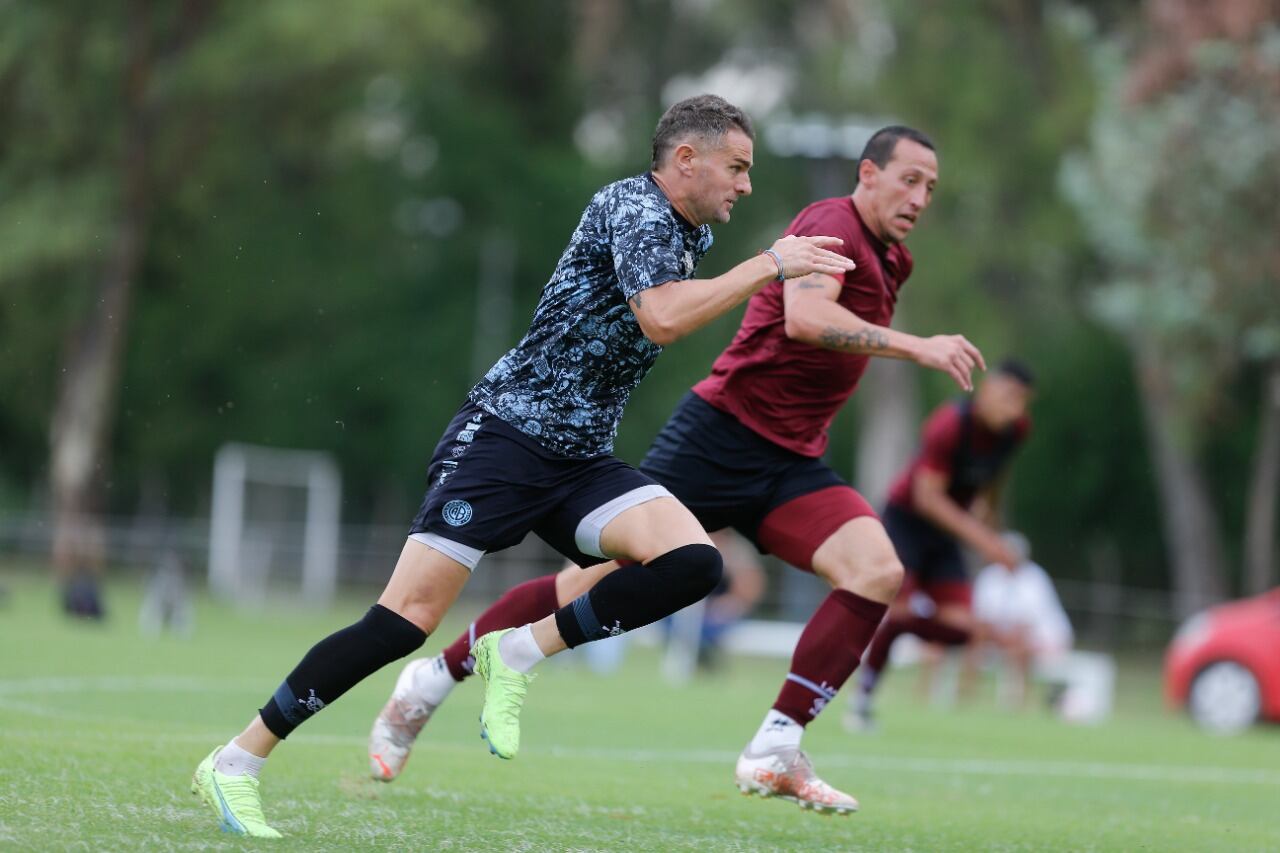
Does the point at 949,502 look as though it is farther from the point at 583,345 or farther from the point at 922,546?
the point at 583,345

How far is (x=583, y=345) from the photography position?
19.1 feet

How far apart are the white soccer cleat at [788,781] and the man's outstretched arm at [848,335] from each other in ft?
4.78

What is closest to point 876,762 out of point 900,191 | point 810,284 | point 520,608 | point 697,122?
point 520,608

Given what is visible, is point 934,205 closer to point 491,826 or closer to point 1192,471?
point 1192,471

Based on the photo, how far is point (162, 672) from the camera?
13156mm

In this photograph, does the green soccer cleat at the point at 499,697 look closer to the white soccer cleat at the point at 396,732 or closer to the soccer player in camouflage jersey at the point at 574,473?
the soccer player in camouflage jersey at the point at 574,473

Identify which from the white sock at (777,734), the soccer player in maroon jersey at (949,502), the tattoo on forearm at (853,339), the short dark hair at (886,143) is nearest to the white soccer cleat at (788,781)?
the white sock at (777,734)

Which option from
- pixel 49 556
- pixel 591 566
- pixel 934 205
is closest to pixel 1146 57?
pixel 934 205

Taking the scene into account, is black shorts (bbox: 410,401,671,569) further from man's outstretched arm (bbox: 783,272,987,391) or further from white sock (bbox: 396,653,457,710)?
man's outstretched arm (bbox: 783,272,987,391)

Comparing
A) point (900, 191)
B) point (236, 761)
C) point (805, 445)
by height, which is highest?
point (900, 191)

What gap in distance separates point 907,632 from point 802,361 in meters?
5.47

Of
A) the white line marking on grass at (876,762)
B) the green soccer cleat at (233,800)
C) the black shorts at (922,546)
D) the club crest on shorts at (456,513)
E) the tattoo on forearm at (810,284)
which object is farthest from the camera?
the black shorts at (922,546)

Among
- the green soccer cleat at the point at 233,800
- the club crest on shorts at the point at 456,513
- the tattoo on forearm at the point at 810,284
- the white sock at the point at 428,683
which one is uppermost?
the tattoo on forearm at the point at 810,284

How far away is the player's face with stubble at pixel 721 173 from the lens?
5.79 metres
